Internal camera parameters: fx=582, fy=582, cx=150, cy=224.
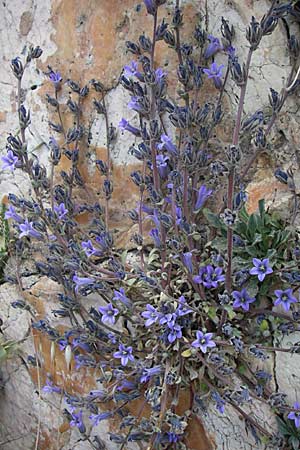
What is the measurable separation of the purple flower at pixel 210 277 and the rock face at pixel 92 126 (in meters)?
0.37

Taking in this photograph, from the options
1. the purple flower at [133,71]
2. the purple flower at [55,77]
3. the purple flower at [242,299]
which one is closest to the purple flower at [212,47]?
the purple flower at [133,71]

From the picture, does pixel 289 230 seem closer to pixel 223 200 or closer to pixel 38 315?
pixel 223 200

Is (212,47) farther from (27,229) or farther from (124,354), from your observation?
(124,354)

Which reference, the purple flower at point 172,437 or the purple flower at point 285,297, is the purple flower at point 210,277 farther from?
the purple flower at point 172,437

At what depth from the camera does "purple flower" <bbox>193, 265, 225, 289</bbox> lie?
6.95 feet

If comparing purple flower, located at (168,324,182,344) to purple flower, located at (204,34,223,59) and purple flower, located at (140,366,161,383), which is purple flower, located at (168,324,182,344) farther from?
purple flower, located at (204,34,223,59)

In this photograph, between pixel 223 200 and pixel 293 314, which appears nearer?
pixel 293 314

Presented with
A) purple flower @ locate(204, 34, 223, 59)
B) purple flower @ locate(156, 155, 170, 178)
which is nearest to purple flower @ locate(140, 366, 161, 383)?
purple flower @ locate(156, 155, 170, 178)

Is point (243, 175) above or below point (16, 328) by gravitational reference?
above

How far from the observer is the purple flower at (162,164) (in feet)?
7.43

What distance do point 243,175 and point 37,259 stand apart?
42.5 inches

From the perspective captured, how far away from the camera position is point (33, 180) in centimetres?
215

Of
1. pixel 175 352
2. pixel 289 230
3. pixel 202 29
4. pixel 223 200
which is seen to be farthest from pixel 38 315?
pixel 202 29

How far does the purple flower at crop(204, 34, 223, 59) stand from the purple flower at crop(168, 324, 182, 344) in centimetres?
110
